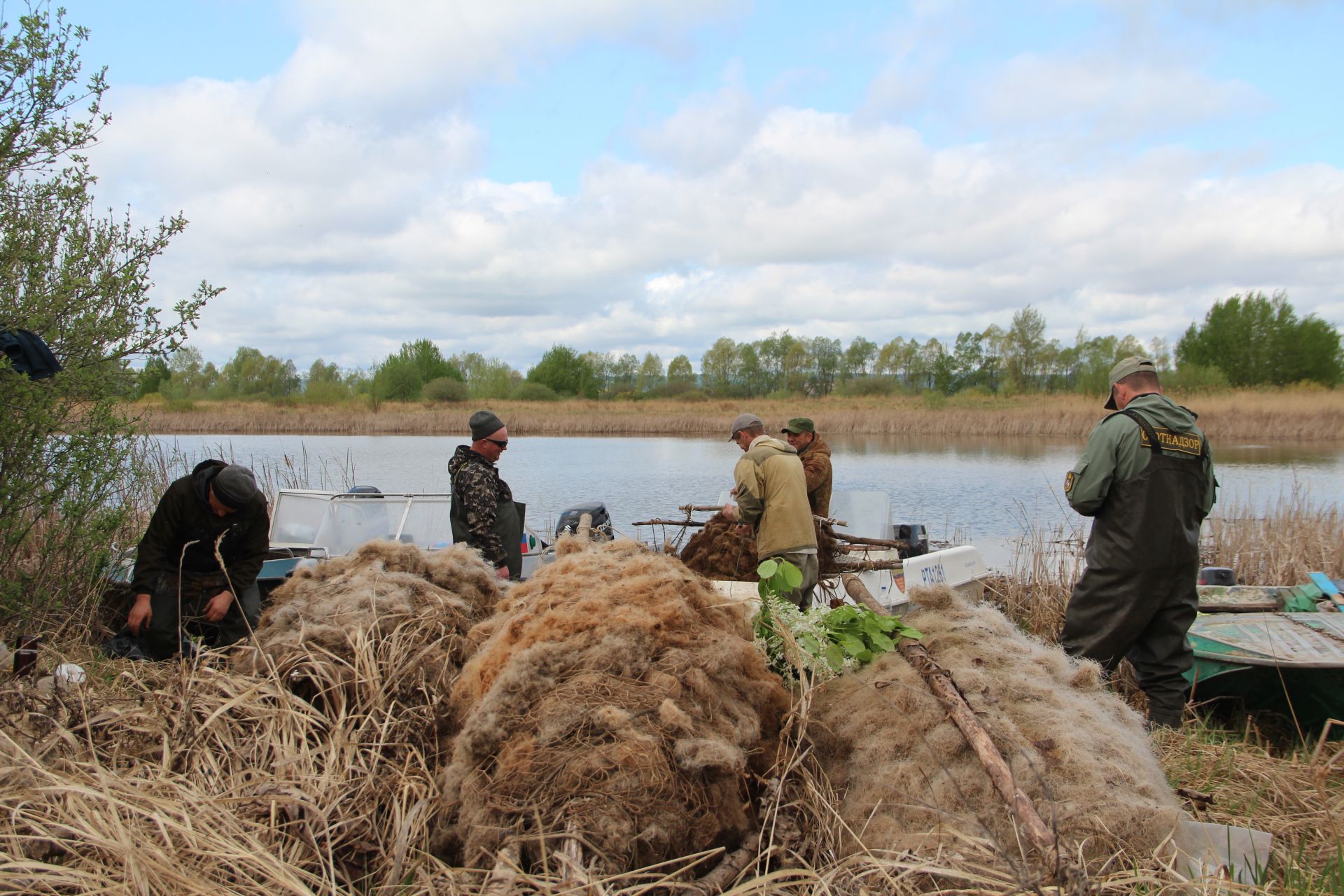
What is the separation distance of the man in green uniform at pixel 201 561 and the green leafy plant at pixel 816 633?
293 cm

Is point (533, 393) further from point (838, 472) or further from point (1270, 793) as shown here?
point (1270, 793)

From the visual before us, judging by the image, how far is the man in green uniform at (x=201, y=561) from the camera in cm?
470

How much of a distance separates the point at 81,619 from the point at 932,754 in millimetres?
5006

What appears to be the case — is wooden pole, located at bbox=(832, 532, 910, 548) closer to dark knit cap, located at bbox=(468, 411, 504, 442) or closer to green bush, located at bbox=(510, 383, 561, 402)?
dark knit cap, located at bbox=(468, 411, 504, 442)

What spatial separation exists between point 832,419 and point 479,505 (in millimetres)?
31534

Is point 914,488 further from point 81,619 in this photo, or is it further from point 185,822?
point 185,822

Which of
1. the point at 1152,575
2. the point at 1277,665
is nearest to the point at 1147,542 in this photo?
the point at 1152,575

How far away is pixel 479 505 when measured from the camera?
18.5 ft

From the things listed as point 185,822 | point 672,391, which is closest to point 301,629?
point 185,822

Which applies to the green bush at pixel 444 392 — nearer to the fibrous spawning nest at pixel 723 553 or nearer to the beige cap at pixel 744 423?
the fibrous spawning nest at pixel 723 553

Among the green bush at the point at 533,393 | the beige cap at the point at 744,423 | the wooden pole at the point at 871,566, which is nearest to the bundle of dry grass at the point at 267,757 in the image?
the beige cap at the point at 744,423

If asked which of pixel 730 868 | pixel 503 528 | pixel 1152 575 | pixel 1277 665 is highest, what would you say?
pixel 503 528

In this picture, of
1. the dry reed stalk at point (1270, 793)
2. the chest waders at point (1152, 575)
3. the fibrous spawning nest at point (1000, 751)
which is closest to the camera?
the fibrous spawning nest at point (1000, 751)

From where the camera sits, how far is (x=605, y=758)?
7.66ft
